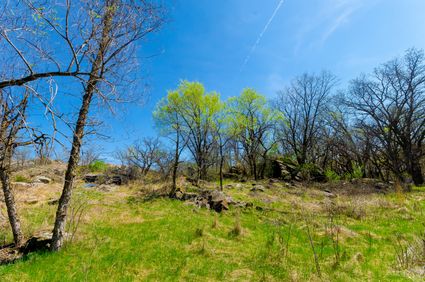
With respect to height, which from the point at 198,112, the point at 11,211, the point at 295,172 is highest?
the point at 198,112

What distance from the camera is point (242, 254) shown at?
594 cm

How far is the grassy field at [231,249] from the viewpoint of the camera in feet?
15.5

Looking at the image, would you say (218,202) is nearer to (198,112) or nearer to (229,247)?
(229,247)

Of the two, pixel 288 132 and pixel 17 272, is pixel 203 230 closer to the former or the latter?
pixel 17 272

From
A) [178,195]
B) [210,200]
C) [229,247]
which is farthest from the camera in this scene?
[178,195]

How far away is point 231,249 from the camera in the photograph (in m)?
6.31

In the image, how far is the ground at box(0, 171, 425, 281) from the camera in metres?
4.73

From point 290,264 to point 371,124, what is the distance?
931 inches

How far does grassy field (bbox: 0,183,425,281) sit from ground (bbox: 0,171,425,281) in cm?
2

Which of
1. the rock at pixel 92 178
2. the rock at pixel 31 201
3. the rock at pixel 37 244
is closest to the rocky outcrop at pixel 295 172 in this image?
the rock at pixel 92 178

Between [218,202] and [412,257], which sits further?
[218,202]

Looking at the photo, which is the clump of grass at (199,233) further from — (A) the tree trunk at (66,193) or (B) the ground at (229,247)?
(A) the tree trunk at (66,193)

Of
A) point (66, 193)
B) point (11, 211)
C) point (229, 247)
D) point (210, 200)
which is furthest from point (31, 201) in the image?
point (229, 247)

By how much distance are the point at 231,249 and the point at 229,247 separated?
0.51 feet
